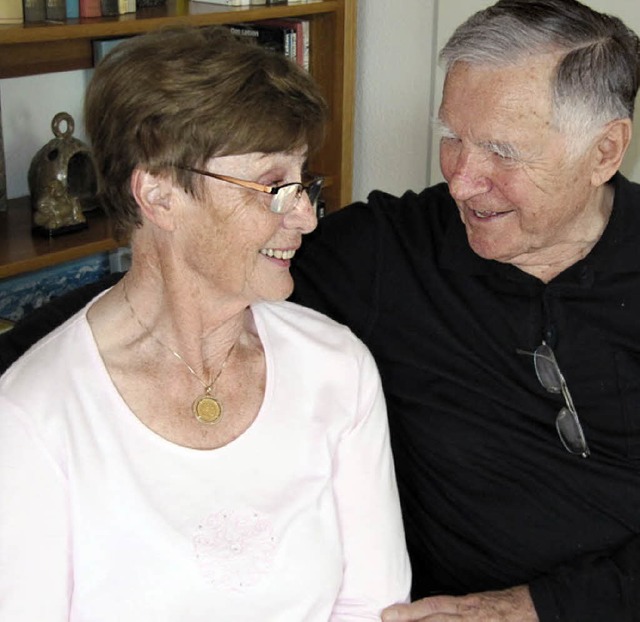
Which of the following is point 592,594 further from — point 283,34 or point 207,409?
point 283,34

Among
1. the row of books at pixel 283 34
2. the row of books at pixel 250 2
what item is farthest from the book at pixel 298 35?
the row of books at pixel 250 2

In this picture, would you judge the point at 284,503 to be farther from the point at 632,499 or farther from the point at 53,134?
the point at 53,134

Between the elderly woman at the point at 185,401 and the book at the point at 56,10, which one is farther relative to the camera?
the book at the point at 56,10

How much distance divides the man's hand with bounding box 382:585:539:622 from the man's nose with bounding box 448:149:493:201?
0.63 meters

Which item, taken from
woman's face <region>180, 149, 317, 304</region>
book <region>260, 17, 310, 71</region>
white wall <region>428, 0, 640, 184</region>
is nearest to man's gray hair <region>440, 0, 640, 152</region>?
woman's face <region>180, 149, 317, 304</region>

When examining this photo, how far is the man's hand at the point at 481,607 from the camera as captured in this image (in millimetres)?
1677

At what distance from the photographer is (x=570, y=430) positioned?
1.77m

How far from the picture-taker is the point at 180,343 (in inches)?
59.2

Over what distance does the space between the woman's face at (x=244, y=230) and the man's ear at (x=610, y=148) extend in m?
0.54

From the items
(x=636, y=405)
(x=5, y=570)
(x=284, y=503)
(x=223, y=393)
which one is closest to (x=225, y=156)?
(x=223, y=393)

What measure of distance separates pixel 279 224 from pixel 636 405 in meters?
0.71

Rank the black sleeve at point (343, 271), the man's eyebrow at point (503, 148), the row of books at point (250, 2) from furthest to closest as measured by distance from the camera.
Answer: the row of books at point (250, 2) < the black sleeve at point (343, 271) < the man's eyebrow at point (503, 148)

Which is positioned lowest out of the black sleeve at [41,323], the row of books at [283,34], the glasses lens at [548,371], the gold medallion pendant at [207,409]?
the glasses lens at [548,371]

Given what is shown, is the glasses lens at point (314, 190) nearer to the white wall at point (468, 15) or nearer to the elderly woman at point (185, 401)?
the elderly woman at point (185, 401)
